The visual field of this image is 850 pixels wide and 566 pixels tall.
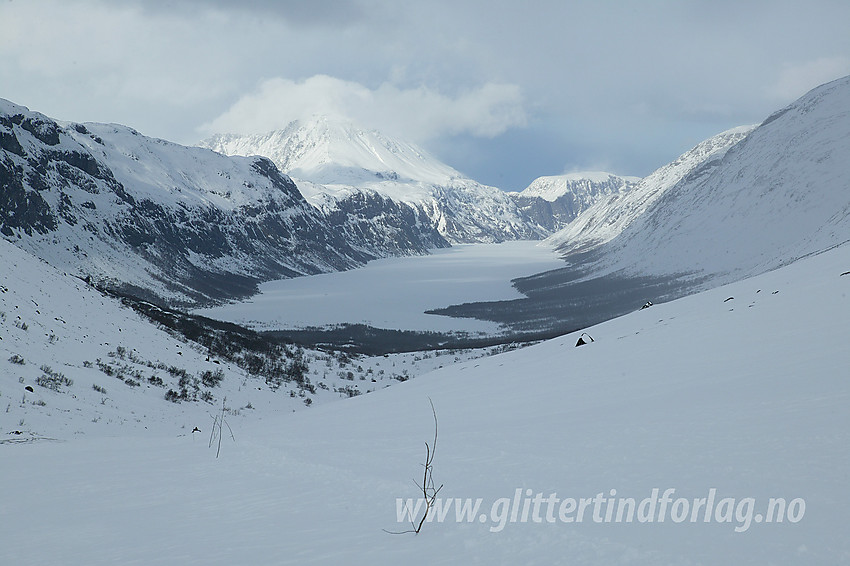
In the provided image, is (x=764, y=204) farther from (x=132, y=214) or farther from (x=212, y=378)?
(x=132, y=214)

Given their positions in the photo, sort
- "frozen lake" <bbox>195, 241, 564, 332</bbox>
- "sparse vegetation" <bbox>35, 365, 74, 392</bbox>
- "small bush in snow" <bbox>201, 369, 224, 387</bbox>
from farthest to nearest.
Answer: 1. "frozen lake" <bbox>195, 241, 564, 332</bbox>
2. "small bush in snow" <bbox>201, 369, 224, 387</bbox>
3. "sparse vegetation" <bbox>35, 365, 74, 392</bbox>

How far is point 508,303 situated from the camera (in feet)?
348

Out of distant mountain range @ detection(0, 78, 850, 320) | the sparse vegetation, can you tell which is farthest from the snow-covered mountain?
the sparse vegetation

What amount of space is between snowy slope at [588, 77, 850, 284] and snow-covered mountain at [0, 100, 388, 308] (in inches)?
4446

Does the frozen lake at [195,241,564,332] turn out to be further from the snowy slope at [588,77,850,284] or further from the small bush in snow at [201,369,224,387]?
the small bush in snow at [201,369,224,387]

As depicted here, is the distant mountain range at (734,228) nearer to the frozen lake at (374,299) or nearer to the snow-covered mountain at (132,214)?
the frozen lake at (374,299)

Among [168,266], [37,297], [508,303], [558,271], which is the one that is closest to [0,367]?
[37,297]

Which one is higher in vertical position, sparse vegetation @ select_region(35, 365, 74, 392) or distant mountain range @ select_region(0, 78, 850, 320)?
distant mountain range @ select_region(0, 78, 850, 320)

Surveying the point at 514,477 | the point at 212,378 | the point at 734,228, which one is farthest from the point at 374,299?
the point at 514,477

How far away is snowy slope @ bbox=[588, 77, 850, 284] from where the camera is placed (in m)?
96.2

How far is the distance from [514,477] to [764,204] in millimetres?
137221

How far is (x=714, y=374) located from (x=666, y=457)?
3734mm

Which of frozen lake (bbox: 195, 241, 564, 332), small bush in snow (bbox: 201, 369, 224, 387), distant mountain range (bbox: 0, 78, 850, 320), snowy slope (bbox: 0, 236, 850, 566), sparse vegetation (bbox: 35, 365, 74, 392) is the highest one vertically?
distant mountain range (bbox: 0, 78, 850, 320)

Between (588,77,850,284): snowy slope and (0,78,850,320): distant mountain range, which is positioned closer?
(588,77,850,284): snowy slope
